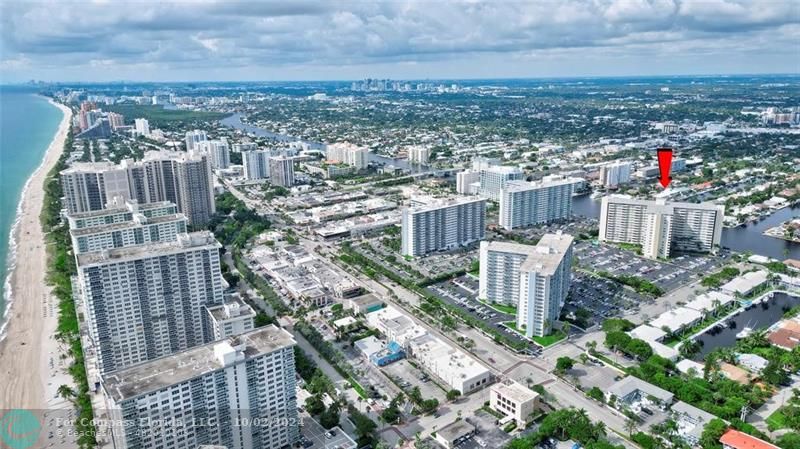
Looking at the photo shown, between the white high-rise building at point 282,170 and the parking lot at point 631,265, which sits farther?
the white high-rise building at point 282,170

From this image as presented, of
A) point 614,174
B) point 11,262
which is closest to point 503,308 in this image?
point 11,262

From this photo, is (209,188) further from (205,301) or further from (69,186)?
(205,301)

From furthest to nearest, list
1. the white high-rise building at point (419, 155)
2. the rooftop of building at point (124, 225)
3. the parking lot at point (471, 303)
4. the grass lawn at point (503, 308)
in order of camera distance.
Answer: the white high-rise building at point (419, 155), the grass lawn at point (503, 308), the rooftop of building at point (124, 225), the parking lot at point (471, 303)

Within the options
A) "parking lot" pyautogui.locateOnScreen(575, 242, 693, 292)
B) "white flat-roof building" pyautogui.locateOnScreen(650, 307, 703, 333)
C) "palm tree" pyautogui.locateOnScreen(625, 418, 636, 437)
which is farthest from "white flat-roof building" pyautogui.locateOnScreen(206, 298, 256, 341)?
"parking lot" pyautogui.locateOnScreen(575, 242, 693, 292)

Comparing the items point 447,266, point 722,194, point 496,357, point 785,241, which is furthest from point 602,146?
point 496,357

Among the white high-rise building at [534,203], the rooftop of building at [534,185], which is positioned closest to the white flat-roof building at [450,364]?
the white high-rise building at [534,203]

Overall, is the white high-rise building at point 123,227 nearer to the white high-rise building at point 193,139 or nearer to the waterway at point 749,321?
the waterway at point 749,321

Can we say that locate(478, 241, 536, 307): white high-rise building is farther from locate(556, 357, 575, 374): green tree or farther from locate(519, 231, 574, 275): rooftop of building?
locate(556, 357, 575, 374): green tree
